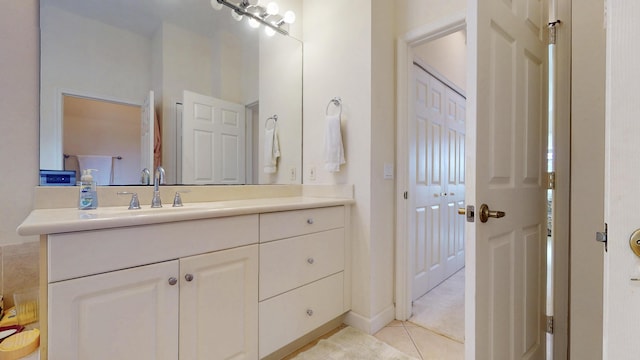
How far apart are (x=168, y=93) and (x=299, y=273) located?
4.32ft

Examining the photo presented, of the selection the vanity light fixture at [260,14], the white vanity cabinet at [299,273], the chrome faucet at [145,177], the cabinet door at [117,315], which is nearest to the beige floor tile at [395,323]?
the white vanity cabinet at [299,273]

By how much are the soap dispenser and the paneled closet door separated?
73.1 inches

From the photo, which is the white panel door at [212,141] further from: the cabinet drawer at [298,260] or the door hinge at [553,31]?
the door hinge at [553,31]

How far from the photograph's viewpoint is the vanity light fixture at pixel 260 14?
1.98 meters

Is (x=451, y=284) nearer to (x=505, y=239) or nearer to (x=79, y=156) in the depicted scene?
(x=505, y=239)

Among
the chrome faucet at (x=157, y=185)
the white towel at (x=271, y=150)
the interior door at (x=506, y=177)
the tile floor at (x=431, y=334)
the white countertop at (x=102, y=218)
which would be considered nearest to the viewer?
the white countertop at (x=102, y=218)

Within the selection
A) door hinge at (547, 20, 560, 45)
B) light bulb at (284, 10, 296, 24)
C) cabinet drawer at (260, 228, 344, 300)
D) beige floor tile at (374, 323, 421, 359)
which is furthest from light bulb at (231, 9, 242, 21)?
beige floor tile at (374, 323, 421, 359)

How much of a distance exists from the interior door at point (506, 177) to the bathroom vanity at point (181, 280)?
87cm

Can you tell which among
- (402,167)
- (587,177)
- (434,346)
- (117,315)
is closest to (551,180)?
(587,177)

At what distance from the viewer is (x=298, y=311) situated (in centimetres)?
155

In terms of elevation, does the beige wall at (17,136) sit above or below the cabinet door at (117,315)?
above

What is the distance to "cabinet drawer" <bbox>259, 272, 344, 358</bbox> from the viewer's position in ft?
4.58

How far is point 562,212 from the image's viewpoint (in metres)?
1.35

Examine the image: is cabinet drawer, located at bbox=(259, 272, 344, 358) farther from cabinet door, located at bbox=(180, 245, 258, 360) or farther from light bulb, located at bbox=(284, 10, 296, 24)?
light bulb, located at bbox=(284, 10, 296, 24)
